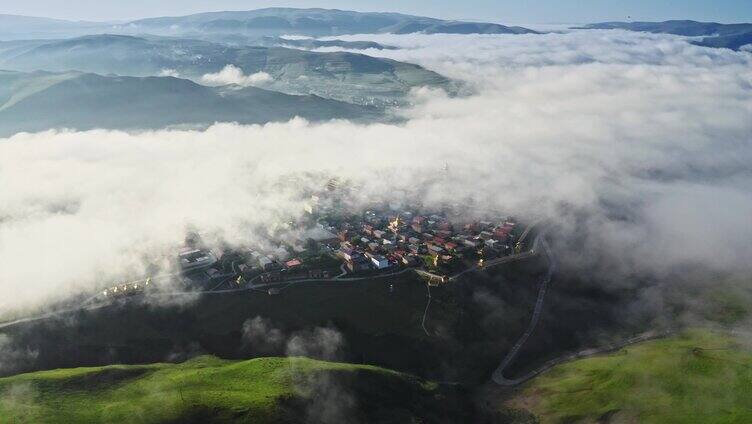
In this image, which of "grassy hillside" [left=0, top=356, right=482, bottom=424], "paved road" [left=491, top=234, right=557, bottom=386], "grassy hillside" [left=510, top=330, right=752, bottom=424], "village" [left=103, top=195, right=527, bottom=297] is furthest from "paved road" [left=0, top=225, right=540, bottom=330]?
"grassy hillside" [left=510, top=330, right=752, bottom=424]

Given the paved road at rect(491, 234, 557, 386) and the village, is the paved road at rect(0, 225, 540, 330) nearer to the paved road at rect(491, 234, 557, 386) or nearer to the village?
the village

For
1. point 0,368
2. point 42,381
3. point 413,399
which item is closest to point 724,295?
point 413,399

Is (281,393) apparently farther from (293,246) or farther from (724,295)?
(724,295)

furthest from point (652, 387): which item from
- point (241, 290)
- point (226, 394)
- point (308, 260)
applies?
point (241, 290)

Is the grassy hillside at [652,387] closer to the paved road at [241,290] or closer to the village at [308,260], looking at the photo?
the paved road at [241,290]

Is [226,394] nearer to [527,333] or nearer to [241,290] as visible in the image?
[241,290]
